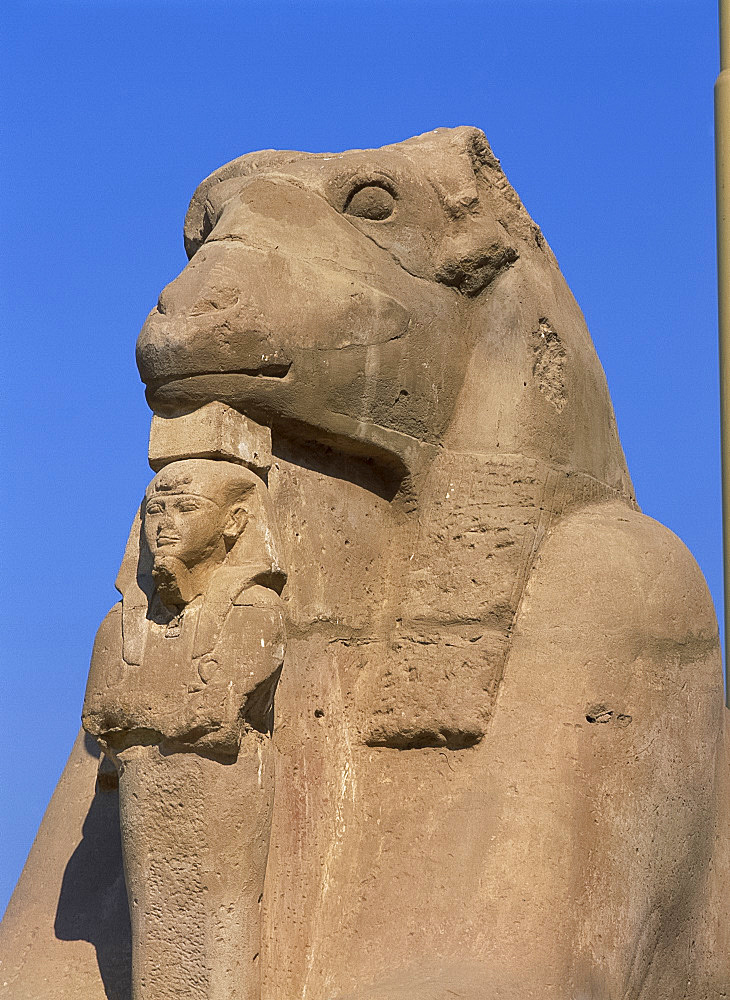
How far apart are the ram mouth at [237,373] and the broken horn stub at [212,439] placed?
84mm

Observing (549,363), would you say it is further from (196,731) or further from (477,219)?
(196,731)

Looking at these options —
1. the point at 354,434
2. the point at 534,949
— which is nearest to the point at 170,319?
the point at 354,434

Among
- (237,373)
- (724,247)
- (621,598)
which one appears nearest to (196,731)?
(237,373)

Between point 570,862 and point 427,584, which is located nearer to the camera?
point 570,862

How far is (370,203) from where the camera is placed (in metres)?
4.65

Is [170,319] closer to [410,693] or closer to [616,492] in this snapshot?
[410,693]

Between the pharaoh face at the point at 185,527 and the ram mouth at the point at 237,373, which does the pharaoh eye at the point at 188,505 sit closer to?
the pharaoh face at the point at 185,527

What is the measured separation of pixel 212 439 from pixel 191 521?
9.8 inches

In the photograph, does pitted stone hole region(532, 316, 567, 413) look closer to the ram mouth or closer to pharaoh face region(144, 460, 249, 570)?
the ram mouth

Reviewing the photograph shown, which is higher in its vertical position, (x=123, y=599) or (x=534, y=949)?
(x=123, y=599)

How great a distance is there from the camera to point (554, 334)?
190 inches

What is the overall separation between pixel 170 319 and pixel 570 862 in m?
1.76

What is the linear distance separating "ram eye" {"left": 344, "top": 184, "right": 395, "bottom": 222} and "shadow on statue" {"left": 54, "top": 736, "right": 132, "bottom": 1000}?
5.82 feet

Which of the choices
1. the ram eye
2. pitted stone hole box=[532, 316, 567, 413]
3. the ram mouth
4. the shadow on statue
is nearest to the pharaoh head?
the ram mouth
